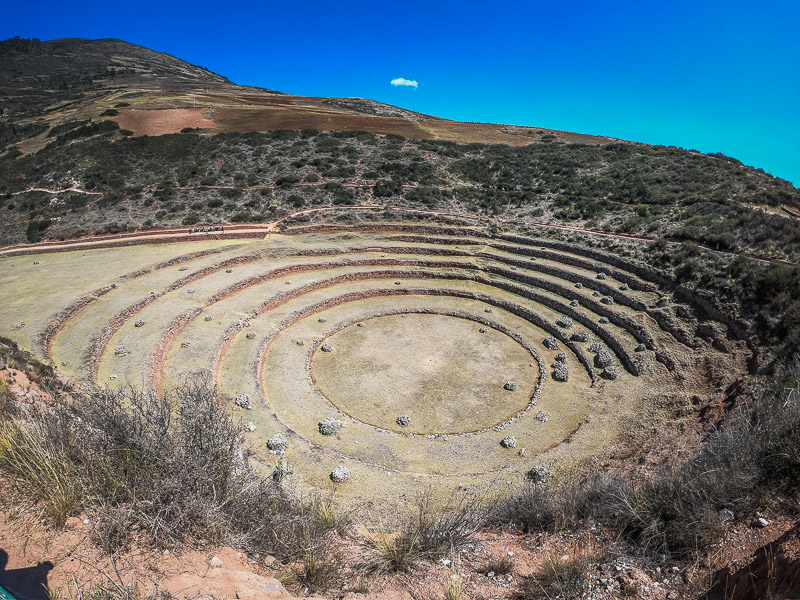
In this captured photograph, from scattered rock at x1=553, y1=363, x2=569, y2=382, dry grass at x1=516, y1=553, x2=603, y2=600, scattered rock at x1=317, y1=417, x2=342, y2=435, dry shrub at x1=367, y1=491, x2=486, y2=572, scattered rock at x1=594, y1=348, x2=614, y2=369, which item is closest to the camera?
dry grass at x1=516, y1=553, x2=603, y2=600

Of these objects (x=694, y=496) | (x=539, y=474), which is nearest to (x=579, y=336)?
(x=539, y=474)

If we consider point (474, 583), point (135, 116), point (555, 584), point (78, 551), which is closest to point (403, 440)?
point (474, 583)

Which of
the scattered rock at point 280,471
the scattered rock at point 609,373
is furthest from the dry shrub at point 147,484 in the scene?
the scattered rock at point 609,373

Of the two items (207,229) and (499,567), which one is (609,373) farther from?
(207,229)

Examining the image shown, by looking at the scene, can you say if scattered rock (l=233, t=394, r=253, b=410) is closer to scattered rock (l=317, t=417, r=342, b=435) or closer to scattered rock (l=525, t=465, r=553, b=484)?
scattered rock (l=317, t=417, r=342, b=435)

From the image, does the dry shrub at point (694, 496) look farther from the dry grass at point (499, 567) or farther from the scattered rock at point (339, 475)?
the scattered rock at point (339, 475)

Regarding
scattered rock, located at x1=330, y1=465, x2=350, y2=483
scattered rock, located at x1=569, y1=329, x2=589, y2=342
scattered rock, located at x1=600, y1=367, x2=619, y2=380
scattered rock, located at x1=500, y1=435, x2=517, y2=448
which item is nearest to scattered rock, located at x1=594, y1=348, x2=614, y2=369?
scattered rock, located at x1=600, y1=367, x2=619, y2=380
